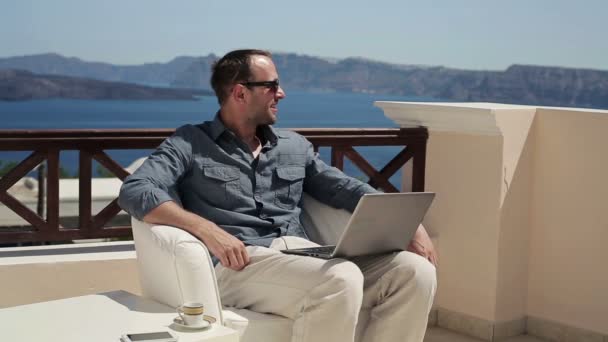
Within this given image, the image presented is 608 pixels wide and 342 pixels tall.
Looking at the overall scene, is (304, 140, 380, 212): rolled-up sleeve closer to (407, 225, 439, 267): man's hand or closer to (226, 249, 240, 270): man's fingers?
(407, 225, 439, 267): man's hand

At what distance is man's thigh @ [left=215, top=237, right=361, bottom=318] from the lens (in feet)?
9.50

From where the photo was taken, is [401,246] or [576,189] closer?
[401,246]

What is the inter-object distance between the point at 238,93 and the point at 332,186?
0.46 meters

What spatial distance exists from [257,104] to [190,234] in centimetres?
61

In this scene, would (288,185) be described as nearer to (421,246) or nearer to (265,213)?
(265,213)

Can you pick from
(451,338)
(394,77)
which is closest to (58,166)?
(451,338)

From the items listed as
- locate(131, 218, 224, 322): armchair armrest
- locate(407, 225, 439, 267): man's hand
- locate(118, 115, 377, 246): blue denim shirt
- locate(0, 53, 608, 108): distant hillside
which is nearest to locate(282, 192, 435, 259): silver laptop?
locate(407, 225, 439, 267): man's hand

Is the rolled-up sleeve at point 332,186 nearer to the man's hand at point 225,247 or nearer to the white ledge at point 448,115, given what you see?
the man's hand at point 225,247

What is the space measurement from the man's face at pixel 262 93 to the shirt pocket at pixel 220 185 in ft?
0.69

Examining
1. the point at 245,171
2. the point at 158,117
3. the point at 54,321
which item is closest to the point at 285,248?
the point at 245,171

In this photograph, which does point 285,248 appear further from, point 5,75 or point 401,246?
point 5,75

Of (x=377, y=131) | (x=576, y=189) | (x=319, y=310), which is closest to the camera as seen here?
(x=319, y=310)

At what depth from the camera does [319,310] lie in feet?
9.30

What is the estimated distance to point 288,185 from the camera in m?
3.43
